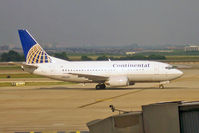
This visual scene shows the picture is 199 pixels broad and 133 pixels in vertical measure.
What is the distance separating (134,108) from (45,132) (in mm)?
10481

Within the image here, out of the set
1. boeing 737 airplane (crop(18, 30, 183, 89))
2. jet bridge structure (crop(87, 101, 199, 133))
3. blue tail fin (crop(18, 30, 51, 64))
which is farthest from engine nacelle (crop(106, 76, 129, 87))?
jet bridge structure (crop(87, 101, 199, 133))

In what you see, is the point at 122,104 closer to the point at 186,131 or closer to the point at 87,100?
the point at 87,100

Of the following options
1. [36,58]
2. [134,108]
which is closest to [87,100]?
[134,108]

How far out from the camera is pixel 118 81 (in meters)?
45.5

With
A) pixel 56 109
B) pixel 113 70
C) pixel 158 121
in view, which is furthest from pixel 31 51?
pixel 158 121

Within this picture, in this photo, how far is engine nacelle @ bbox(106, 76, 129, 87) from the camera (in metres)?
45.4

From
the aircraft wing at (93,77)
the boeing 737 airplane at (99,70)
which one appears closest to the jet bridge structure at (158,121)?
the boeing 737 airplane at (99,70)

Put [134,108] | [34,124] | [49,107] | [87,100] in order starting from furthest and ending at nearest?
[87,100], [49,107], [134,108], [34,124]

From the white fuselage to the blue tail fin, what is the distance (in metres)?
0.91

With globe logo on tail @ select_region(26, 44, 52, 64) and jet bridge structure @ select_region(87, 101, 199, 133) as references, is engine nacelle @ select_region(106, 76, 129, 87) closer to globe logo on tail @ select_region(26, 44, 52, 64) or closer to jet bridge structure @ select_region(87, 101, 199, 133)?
globe logo on tail @ select_region(26, 44, 52, 64)

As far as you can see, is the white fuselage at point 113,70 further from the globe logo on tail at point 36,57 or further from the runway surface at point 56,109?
the runway surface at point 56,109

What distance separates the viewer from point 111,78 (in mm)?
46531

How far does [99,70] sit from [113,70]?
1.71 meters

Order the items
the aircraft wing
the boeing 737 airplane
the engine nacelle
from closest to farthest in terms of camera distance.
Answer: the engine nacelle < the boeing 737 airplane < the aircraft wing
